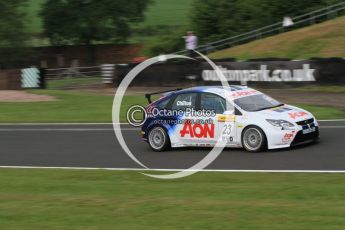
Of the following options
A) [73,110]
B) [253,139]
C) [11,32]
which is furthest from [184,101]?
[11,32]

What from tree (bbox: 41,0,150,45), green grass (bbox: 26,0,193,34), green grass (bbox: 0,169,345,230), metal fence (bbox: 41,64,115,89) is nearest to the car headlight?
green grass (bbox: 0,169,345,230)

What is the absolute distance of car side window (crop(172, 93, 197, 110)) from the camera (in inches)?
587

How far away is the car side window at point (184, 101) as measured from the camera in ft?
48.9

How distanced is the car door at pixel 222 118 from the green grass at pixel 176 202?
2.37m

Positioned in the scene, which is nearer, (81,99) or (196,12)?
(81,99)

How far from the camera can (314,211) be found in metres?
7.96

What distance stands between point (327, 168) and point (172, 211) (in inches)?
178

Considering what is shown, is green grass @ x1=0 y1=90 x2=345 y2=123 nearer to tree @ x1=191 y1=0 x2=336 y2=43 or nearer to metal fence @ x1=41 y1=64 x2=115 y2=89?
metal fence @ x1=41 y1=64 x2=115 y2=89

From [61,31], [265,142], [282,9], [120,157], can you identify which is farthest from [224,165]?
[61,31]

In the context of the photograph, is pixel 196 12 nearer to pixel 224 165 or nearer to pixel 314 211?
pixel 224 165

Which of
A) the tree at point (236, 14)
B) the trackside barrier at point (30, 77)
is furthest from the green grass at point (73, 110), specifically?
the tree at point (236, 14)

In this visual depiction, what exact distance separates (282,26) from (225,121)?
28.5m

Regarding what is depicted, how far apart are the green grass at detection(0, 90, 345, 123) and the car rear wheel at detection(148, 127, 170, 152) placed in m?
6.17

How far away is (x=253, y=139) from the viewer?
1411 centimetres
